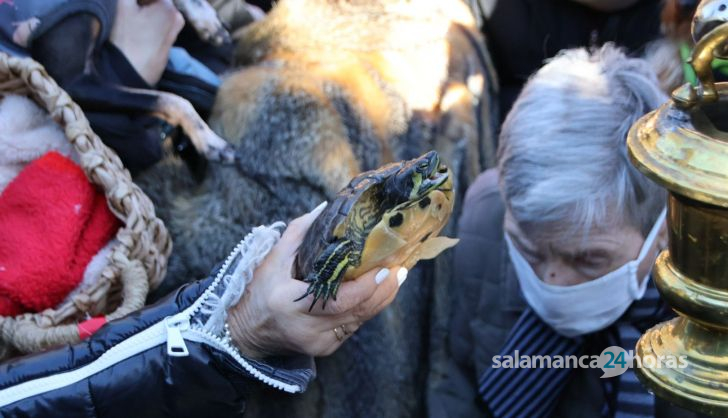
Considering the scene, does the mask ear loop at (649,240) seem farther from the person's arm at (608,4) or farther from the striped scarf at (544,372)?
the person's arm at (608,4)

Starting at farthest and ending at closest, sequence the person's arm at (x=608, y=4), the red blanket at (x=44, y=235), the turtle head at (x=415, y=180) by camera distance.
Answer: the person's arm at (x=608, y=4)
the red blanket at (x=44, y=235)
the turtle head at (x=415, y=180)

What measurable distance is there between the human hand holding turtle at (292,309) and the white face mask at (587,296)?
16.7 inches

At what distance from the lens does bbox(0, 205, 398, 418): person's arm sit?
1.00 metres

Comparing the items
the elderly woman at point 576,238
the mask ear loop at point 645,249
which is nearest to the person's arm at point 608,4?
the elderly woman at point 576,238

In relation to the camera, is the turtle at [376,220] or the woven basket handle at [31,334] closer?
the turtle at [376,220]

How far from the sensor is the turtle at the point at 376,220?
2.90 feet

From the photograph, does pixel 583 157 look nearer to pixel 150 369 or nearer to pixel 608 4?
pixel 150 369

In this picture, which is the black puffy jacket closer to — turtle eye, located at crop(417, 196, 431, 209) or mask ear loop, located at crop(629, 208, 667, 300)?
turtle eye, located at crop(417, 196, 431, 209)

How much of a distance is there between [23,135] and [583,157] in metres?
0.94

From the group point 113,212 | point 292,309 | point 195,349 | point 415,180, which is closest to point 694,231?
point 415,180

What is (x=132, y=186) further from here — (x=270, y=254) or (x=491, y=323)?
(x=491, y=323)

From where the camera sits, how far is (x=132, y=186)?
1.21 meters

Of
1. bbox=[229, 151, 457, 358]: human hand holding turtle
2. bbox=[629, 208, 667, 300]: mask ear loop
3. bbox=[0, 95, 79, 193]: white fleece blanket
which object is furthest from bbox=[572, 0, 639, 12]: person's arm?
bbox=[0, 95, 79, 193]: white fleece blanket

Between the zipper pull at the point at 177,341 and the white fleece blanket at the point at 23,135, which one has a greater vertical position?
the white fleece blanket at the point at 23,135
